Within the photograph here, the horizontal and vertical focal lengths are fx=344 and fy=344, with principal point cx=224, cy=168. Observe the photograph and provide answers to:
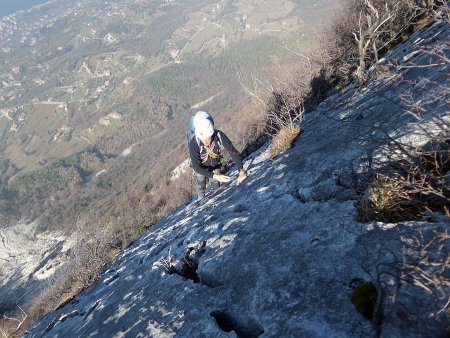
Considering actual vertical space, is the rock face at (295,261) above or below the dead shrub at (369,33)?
above

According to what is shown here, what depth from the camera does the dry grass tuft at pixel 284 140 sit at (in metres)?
8.46

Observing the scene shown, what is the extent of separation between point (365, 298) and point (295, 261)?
3.52ft

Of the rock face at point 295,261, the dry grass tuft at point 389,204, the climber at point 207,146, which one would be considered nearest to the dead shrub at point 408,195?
the dry grass tuft at point 389,204

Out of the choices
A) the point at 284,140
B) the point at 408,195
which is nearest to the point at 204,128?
the point at 284,140

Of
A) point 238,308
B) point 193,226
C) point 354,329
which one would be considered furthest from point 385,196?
point 193,226

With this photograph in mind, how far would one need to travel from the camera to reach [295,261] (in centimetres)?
398

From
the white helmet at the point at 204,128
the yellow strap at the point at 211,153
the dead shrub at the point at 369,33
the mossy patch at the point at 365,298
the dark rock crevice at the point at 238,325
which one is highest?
the white helmet at the point at 204,128

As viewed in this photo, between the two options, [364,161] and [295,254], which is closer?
[295,254]

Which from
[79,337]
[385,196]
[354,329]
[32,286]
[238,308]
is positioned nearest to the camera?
[354,329]

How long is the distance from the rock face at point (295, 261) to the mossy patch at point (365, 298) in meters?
0.07

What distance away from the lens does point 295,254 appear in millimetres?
4094

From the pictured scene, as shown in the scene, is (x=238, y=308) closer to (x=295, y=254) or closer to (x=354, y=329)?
(x=295, y=254)

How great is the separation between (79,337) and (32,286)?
89463mm

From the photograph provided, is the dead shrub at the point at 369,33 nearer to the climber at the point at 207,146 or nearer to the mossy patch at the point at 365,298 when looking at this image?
the climber at the point at 207,146
